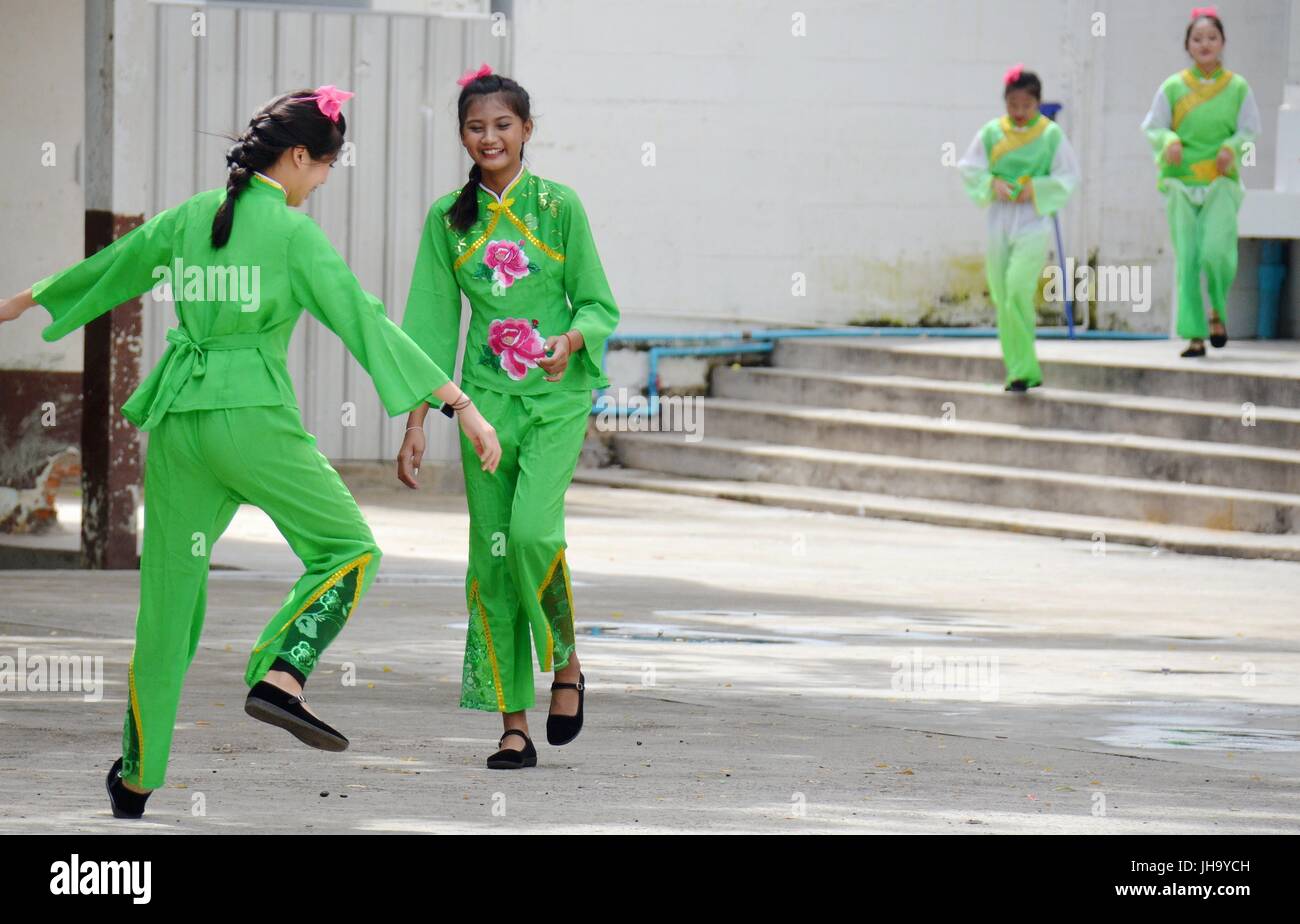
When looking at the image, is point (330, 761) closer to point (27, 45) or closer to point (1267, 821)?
point (1267, 821)

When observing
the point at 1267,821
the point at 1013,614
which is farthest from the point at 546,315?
the point at 1013,614

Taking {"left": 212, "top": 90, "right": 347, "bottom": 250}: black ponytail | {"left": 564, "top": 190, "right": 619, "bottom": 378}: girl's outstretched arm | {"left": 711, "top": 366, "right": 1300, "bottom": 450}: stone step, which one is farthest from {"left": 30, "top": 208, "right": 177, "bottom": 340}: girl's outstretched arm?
{"left": 711, "top": 366, "right": 1300, "bottom": 450}: stone step

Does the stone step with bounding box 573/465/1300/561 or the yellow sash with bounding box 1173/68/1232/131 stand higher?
the yellow sash with bounding box 1173/68/1232/131

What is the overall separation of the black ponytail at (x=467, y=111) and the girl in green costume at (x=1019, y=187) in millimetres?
8656

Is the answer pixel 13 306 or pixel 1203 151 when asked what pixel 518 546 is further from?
pixel 1203 151

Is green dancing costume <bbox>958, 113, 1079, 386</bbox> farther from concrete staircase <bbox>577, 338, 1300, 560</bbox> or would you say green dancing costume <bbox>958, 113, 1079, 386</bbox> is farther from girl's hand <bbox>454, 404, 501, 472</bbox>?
girl's hand <bbox>454, 404, 501, 472</bbox>

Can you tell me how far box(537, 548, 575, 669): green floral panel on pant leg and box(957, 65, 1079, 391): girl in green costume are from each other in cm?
864

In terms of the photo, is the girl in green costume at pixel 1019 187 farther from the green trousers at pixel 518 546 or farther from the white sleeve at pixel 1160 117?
the green trousers at pixel 518 546

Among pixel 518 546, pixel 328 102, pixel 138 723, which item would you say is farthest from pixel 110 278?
pixel 518 546

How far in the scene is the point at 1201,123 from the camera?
15125 millimetres

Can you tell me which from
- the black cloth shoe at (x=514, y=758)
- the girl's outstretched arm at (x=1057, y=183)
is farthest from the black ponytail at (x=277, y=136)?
the girl's outstretched arm at (x=1057, y=183)

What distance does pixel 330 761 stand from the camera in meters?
6.65

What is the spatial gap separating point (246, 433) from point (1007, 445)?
9.97 metres

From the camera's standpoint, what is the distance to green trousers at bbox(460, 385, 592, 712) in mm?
6680
